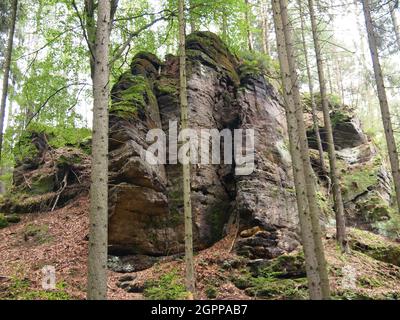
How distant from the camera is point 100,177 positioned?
6.34m

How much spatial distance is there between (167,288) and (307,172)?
471 cm

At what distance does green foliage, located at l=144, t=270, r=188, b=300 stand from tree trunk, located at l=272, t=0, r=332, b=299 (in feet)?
10.1

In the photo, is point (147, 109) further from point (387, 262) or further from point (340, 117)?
point (340, 117)

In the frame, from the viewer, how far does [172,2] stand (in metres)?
12.9

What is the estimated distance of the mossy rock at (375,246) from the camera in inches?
465

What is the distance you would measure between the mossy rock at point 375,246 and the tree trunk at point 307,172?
4956mm

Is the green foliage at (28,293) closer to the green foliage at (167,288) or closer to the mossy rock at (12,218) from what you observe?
the green foliage at (167,288)

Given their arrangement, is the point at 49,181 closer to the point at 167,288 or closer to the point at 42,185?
the point at 42,185

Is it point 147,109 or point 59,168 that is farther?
point 59,168

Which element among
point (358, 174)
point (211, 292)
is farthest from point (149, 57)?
point (358, 174)

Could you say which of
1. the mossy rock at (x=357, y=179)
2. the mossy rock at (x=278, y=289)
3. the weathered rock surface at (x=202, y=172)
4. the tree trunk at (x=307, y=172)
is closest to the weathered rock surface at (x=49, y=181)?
the weathered rock surface at (x=202, y=172)

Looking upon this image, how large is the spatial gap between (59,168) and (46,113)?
211 inches

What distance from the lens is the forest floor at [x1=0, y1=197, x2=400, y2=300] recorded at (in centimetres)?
862
